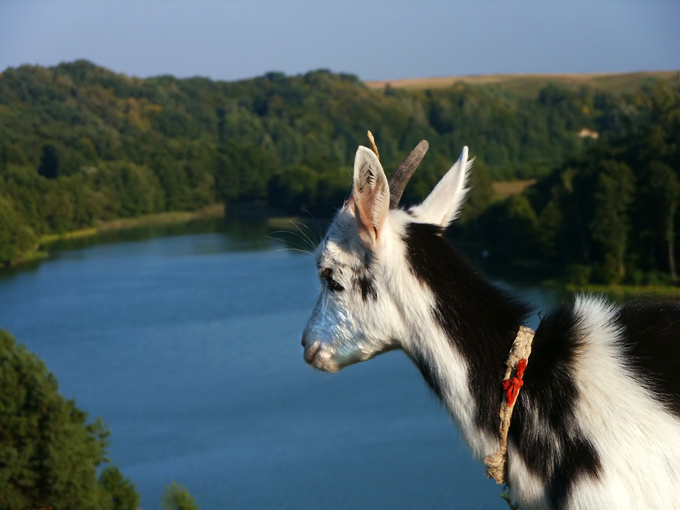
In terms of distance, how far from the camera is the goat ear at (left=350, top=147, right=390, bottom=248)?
6.20 feet

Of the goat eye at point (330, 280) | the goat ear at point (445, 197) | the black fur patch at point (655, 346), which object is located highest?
the goat ear at point (445, 197)

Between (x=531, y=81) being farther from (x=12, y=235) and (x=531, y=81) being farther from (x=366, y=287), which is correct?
(x=366, y=287)

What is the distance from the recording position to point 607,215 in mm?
34250

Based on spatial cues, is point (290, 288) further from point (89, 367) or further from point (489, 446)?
point (489, 446)

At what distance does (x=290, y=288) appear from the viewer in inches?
1380

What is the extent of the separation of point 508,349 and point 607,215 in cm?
3409

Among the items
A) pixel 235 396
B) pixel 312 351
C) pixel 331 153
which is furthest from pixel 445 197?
pixel 331 153

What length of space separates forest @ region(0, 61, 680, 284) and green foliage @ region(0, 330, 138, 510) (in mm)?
8049

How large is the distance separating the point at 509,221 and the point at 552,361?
38610mm

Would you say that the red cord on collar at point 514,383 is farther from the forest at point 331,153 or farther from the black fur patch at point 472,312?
the forest at point 331,153

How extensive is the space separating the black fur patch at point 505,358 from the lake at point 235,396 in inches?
367

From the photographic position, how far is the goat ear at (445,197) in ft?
7.30

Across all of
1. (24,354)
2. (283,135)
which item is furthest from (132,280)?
(283,135)

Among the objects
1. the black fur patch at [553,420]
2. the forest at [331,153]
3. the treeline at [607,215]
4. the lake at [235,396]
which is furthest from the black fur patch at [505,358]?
the treeline at [607,215]
